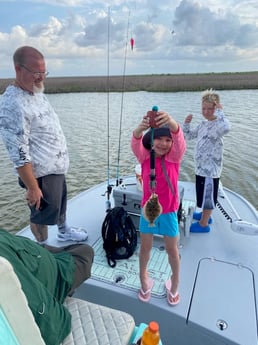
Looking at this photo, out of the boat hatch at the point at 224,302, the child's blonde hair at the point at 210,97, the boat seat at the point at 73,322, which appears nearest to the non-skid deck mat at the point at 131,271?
the boat hatch at the point at 224,302

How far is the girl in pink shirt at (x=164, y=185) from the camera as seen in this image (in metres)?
1.71

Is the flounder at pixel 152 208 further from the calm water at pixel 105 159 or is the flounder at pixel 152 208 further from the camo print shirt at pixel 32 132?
the calm water at pixel 105 159

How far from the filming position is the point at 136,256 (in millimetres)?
2359

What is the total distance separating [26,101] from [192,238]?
1.87m

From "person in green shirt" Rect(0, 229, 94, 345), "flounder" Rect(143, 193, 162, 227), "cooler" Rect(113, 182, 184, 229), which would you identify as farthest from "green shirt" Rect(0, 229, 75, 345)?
"cooler" Rect(113, 182, 184, 229)

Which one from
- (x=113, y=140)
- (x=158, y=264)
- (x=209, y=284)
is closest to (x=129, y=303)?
(x=158, y=264)

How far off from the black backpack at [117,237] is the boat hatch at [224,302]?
1.96 ft

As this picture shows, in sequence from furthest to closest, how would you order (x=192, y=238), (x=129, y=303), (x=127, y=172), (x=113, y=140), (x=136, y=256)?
(x=113, y=140), (x=127, y=172), (x=192, y=238), (x=136, y=256), (x=129, y=303)

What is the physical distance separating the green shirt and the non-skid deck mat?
704mm

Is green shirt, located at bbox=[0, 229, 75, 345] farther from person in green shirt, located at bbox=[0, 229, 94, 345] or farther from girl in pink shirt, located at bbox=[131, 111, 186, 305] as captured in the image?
girl in pink shirt, located at bbox=[131, 111, 186, 305]

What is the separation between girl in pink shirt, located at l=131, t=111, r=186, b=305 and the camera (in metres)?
1.71

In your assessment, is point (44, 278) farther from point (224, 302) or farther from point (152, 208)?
point (224, 302)

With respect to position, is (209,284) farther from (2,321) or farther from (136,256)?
(2,321)

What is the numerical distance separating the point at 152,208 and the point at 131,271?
82 cm
